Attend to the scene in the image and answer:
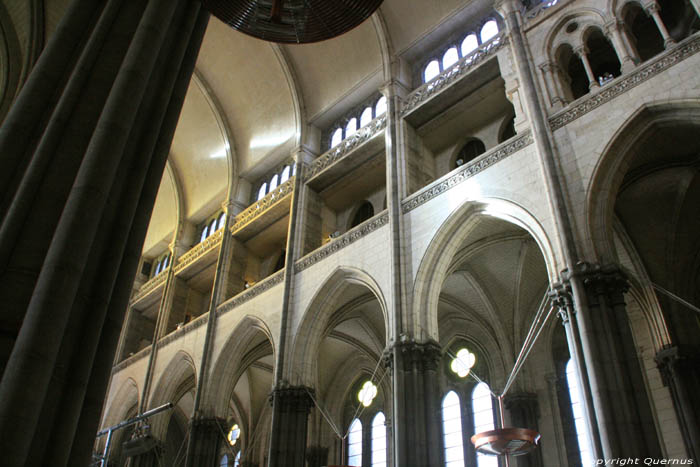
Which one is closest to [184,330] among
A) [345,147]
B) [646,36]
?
[345,147]

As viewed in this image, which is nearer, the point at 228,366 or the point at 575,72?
the point at 575,72

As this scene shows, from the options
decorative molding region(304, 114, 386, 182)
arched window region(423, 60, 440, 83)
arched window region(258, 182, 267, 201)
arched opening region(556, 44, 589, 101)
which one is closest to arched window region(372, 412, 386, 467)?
decorative molding region(304, 114, 386, 182)

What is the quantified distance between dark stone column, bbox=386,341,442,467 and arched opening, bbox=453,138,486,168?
17.2 ft

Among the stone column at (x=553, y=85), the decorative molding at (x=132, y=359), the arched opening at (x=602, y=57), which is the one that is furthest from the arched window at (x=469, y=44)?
the decorative molding at (x=132, y=359)

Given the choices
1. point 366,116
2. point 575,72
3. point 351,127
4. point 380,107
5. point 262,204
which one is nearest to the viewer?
point 575,72

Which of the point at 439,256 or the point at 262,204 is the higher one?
the point at 262,204

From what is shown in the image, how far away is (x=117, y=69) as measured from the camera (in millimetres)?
4977

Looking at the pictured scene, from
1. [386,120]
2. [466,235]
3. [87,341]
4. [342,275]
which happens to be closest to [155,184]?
[87,341]

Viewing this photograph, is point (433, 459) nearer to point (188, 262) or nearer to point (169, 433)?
point (188, 262)

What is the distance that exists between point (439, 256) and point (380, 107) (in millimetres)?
6202

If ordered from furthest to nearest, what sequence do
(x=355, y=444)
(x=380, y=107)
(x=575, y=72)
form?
1. (x=355, y=444)
2. (x=380, y=107)
3. (x=575, y=72)

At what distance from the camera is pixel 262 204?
16.6 m

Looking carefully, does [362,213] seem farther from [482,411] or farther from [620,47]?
[620,47]

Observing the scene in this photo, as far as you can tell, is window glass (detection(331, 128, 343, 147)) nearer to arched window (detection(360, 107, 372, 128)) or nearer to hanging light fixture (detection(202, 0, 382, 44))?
arched window (detection(360, 107, 372, 128))
